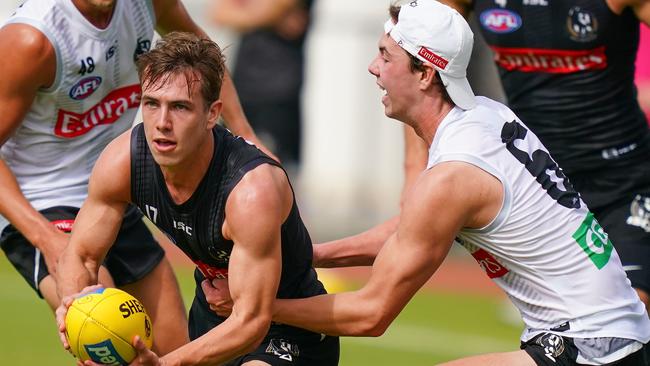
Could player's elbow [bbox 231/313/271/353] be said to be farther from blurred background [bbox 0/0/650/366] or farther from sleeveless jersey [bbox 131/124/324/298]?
blurred background [bbox 0/0/650/366]

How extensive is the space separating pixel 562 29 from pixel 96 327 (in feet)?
10.5

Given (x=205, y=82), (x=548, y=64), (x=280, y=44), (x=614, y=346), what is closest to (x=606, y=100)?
(x=548, y=64)

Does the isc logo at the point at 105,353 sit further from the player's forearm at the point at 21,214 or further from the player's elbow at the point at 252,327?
the player's forearm at the point at 21,214

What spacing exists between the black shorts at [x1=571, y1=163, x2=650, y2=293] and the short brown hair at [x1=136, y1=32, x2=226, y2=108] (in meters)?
2.47

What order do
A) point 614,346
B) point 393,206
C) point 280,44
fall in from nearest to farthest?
point 614,346 → point 280,44 → point 393,206

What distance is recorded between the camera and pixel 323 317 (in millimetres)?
6383

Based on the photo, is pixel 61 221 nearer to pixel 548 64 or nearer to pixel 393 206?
pixel 548 64

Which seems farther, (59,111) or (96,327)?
(59,111)

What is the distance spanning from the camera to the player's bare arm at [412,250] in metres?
5.99

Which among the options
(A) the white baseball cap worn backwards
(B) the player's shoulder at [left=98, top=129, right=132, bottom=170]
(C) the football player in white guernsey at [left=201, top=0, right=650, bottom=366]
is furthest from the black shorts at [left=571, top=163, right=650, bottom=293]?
(B) the player's shoulder at [left=98, top=129, right=132, bottom=170]

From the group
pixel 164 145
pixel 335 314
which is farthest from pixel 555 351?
pixel 164 145

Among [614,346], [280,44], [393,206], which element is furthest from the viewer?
[393,206]

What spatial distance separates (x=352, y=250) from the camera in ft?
23.7

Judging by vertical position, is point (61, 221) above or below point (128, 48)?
below
